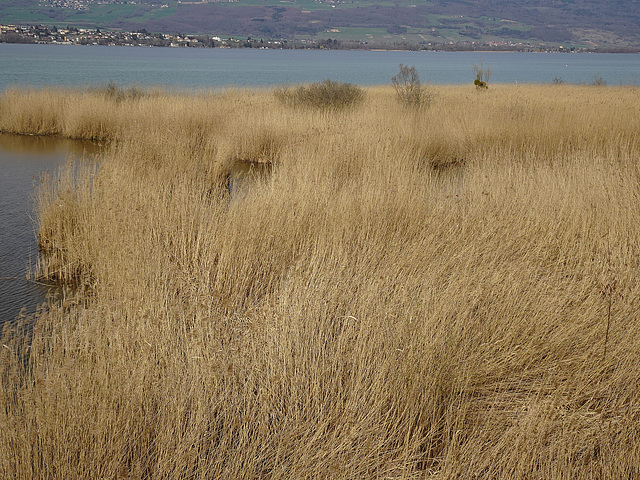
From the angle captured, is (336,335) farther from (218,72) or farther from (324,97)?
(218,72)

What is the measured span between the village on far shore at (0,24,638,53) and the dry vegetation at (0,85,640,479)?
10553 cm

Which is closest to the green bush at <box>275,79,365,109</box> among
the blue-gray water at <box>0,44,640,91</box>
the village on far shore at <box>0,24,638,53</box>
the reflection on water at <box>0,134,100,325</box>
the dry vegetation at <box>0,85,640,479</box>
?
the reflection on water at <box>0,134,100,325</box>

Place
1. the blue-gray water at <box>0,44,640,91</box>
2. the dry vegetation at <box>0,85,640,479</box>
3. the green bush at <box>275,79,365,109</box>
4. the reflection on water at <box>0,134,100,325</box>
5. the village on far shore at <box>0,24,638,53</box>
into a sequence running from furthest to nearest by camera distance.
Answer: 1. the village on far shore at <box>0,24,638,53</box>
2. the blue-gray water at <box>0,44,640,91</box>
3. the green bush at <box>275,79,365,109</box>
4. the reflection on water at <box>0,134,100,325</box>
5. the dry vegetation at <box>0,85,640,479</box>

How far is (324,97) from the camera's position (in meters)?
15.2

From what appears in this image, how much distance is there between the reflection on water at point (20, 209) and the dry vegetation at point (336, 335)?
312 millimetres

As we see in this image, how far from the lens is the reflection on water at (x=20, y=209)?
543 cm

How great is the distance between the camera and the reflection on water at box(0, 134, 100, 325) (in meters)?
5.43

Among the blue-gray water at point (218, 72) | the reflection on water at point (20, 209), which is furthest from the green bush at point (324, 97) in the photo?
the blue-gray water at point (218, 72)

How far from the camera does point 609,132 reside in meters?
11.1

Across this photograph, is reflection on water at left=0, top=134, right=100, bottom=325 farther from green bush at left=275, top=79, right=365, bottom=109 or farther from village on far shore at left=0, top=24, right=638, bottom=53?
village on far shore at left=0, top=24, right=638, bottom=53

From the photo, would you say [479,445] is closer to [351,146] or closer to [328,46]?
[351,146]

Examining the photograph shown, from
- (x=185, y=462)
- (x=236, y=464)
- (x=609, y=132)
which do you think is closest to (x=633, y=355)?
(x=236, y=464)

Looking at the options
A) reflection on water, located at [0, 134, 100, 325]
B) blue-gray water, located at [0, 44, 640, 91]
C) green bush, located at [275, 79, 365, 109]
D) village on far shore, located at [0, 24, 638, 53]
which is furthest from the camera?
village on far shore, located at [0, 24, 638, 53]

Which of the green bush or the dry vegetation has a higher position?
the green bush
